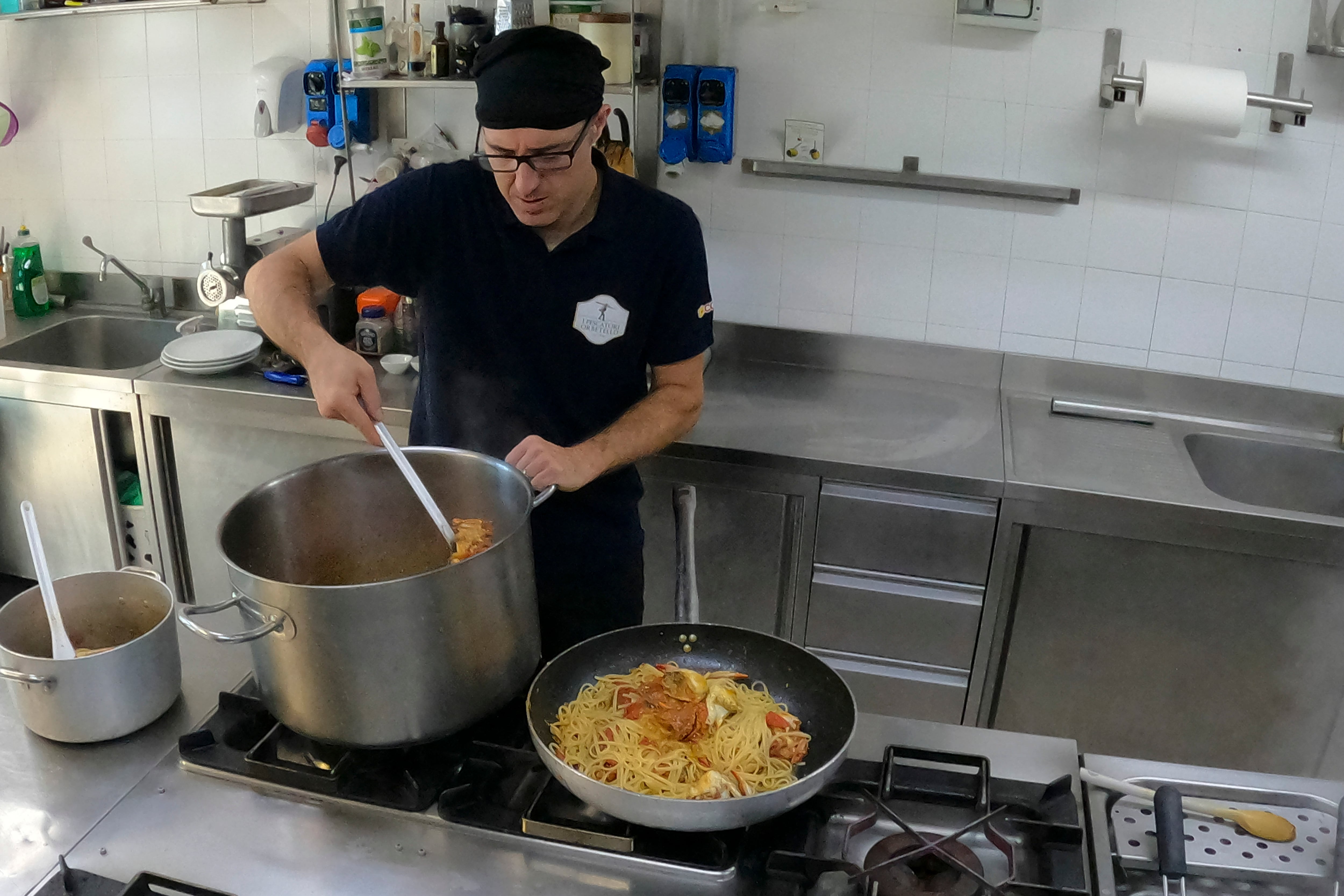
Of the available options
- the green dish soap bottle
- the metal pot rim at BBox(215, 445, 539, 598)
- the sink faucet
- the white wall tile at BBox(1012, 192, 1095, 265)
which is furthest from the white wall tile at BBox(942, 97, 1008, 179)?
the green dish soap bottle

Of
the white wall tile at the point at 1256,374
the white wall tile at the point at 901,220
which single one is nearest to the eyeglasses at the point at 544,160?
the white wall tile at the point at 901,220

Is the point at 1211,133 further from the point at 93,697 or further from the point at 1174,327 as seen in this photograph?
the point at 93,697

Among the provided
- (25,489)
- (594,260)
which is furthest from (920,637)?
(25,489)

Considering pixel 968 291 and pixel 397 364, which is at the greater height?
pixel 968 291

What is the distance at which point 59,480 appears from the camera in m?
2.96

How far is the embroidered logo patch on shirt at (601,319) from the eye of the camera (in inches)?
69.5

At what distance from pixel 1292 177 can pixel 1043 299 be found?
0.60m

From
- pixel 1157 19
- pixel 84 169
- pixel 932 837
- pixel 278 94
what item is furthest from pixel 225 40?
pixel 932 837

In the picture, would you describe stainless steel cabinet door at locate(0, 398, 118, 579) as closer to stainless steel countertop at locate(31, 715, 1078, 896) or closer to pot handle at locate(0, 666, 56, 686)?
pot handle at locate(0, 666, 56, 686)

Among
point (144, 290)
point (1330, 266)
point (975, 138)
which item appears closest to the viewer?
point (1330, 266)

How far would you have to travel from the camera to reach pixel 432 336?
183 cm

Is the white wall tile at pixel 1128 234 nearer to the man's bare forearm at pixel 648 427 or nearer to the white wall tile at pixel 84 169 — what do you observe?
the man's bare forearm at pixel 648 427

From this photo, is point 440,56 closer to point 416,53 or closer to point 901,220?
point 416,53

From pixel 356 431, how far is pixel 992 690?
5.30 feet
